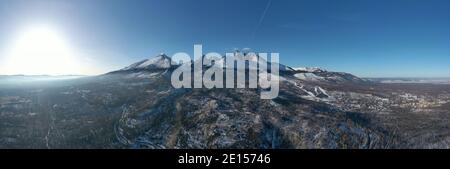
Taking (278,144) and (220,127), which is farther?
(220,127)

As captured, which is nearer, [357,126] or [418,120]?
[357,126]

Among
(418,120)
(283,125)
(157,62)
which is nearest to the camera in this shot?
(283,125)

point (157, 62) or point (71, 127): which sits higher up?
point (157, 62)
